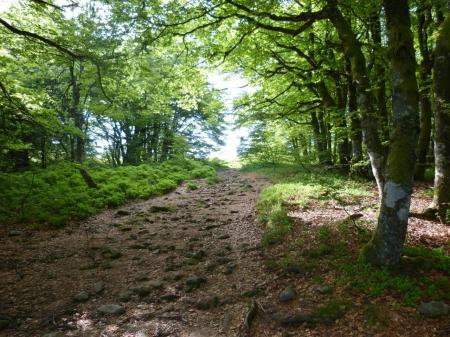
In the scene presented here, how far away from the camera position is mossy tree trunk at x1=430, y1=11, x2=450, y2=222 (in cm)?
636

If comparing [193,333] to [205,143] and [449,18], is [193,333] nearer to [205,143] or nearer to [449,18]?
[449,18]

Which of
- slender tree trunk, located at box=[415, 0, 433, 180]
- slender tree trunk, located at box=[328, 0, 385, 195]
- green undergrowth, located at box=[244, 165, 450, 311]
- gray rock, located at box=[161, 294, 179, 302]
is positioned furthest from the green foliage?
slender tree trunk, located at box=[415, 0, 433, 180]

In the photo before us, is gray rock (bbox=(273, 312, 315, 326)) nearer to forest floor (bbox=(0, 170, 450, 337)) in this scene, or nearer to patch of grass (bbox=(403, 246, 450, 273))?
forest floor (bbox=(0, 170, 450, 337))

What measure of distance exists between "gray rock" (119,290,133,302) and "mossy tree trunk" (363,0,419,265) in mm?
4804

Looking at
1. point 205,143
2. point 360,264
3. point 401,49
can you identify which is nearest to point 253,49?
point 401,49

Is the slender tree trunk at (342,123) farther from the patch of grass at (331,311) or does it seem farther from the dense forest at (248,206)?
the patch of grass at (331,311)

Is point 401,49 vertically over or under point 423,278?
over

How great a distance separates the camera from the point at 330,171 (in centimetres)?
1523

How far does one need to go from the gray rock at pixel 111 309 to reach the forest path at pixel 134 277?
0.02 metres

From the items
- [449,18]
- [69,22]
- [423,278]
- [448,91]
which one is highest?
[69,22]

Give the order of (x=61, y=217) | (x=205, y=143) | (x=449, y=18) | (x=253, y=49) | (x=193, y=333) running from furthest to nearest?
(x=205, y=143) < (x=253, y=49) < (x=61, y=217) < (x=449, y=18) < (x=193, y=333)

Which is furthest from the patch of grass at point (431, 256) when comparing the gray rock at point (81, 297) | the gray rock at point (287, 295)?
the gray rock at point (81, 297)

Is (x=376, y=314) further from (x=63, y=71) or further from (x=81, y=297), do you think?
(x=63, y=71)

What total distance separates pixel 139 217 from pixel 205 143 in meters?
19.9
